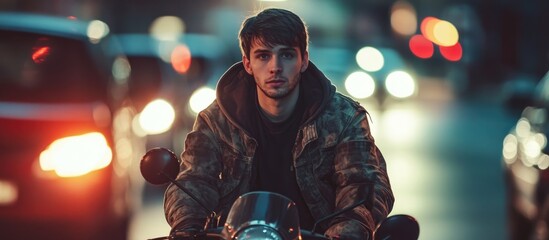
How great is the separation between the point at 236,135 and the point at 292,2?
33478 mm

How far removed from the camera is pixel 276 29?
4809mm

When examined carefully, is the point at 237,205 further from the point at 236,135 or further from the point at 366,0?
the point at 366,0

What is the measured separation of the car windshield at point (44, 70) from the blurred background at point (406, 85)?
0.06m

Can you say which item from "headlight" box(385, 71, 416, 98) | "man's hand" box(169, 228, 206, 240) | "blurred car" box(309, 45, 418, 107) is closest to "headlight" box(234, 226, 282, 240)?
"man's hand" box(169, 228, 206, 240)

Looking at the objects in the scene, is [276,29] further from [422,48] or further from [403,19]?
[403,19]

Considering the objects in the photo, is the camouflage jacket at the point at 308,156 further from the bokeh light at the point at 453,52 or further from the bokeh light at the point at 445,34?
the bokeh light at the point at 445,34

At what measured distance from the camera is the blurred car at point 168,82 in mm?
17125

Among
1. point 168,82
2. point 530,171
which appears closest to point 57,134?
point 530,171

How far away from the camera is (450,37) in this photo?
46.9 m

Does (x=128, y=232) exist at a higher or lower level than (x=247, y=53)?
lower

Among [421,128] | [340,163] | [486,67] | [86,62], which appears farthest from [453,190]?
[486,67]

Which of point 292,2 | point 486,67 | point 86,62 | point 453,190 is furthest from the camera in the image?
point 486,67

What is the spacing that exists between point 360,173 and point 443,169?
14.6 metres

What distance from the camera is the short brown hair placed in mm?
4805
